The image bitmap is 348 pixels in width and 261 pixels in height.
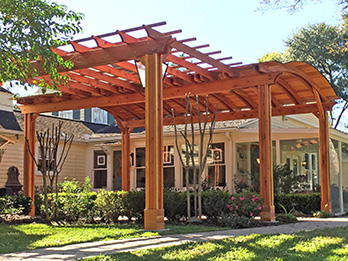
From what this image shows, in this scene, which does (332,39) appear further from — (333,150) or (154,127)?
(154,127)

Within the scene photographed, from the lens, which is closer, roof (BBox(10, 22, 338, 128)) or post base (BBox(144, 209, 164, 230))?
post base (BBox(144, 209, 164, 230))

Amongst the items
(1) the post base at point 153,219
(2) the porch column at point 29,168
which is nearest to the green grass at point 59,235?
(1) the post base at point 153,219

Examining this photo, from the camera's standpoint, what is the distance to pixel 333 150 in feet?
49.0

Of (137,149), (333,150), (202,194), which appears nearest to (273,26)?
(137,149)

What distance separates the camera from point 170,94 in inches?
509

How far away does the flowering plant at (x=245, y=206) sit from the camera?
10.2 meters

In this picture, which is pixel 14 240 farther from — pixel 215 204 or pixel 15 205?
pixel 15 205

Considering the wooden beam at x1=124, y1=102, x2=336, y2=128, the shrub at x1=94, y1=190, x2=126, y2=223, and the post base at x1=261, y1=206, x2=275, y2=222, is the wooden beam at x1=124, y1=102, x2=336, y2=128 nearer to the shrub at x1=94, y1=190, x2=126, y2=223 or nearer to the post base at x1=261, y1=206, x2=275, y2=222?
the post base at x1=261, y1=206, x2=275, y2=222

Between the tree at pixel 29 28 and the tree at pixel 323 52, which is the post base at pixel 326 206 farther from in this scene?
the tree at pixel 323 52

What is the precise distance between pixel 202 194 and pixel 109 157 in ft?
32.6

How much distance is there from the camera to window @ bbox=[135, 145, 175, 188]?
61.1 ft

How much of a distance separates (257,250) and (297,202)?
806 centimetres

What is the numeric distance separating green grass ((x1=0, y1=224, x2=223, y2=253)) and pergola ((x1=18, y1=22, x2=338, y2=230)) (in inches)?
21.0

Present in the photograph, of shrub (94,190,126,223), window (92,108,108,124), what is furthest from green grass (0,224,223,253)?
window (92,108,108,124)
